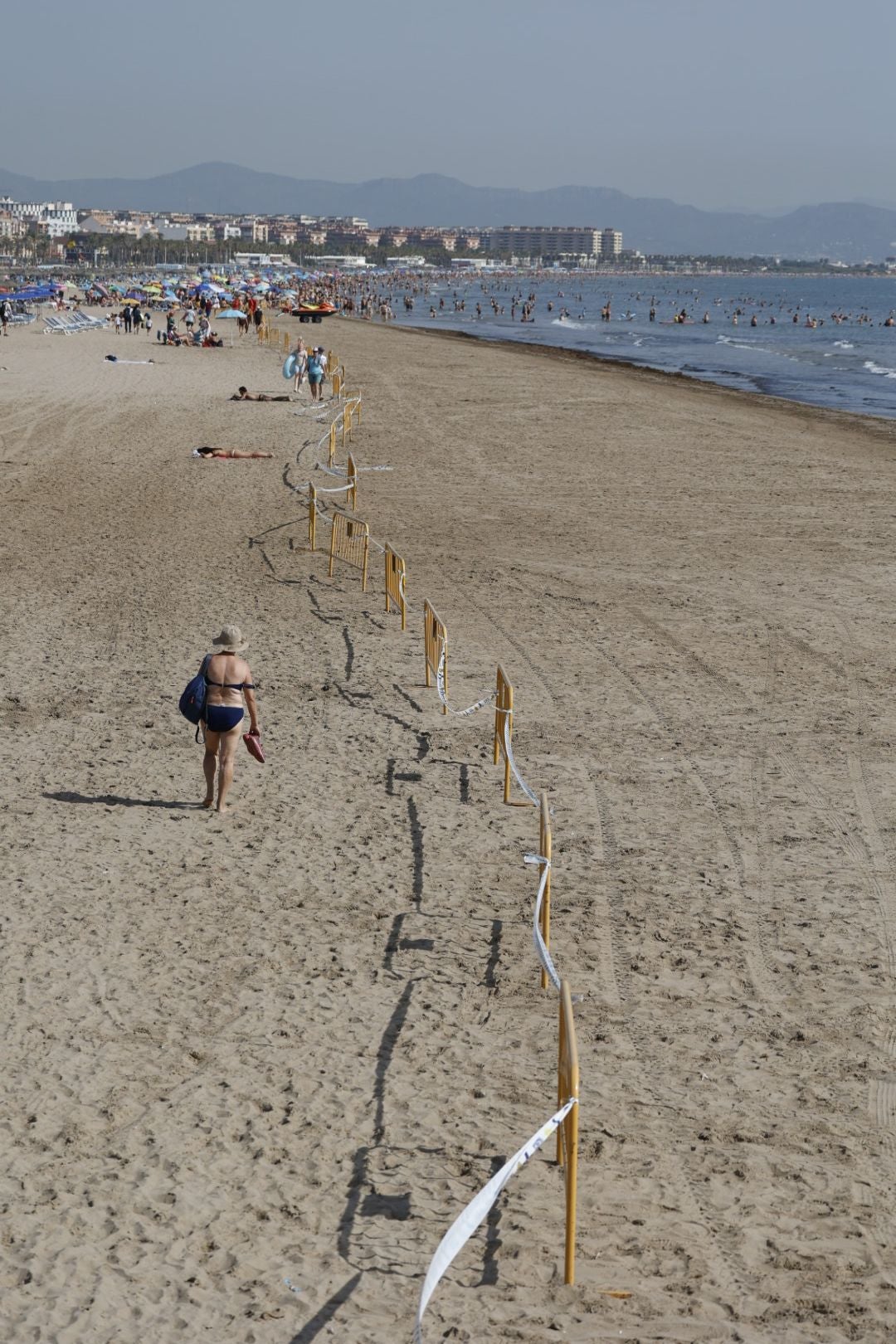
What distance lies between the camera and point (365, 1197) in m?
5.32

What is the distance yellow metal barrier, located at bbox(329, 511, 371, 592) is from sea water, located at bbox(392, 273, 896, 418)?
22515 mm

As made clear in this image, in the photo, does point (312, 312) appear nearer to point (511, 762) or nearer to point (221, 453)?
point (221, 453)

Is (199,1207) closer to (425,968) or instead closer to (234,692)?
(425,968)

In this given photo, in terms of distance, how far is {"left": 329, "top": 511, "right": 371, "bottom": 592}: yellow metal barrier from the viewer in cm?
1611

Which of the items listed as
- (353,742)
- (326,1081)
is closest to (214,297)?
(353,742)

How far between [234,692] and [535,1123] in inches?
156

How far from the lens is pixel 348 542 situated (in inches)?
674

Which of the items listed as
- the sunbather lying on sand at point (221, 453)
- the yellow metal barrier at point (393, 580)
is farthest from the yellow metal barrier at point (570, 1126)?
the sunbather lying on sand at point (221, 453)

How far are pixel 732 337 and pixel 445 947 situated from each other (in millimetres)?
73574

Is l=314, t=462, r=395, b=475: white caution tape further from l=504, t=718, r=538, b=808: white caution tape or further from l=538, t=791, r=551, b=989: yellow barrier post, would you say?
l=538, t=791, r=551, b=989: yellow barrier post

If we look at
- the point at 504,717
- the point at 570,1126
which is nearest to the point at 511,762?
the point at 504,717

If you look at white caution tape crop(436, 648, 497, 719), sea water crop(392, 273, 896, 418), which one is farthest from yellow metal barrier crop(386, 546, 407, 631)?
sea water crop(392, 273, 896, 418)

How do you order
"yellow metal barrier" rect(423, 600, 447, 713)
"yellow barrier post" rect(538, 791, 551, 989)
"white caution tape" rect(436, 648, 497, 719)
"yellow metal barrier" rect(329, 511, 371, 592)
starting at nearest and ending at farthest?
"yellow barrier post" rect(538, 791, 551, 989)
"white caution tape" rect(436, 648, 497, 719)
"yellow metal barrier" rect(423, 600, 447, 713)
"yellow metal barrier" rect(329, 511, 371, 592)

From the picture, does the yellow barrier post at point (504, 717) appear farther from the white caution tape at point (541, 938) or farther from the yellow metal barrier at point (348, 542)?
the yellow metal barrier at point (348, 542)
